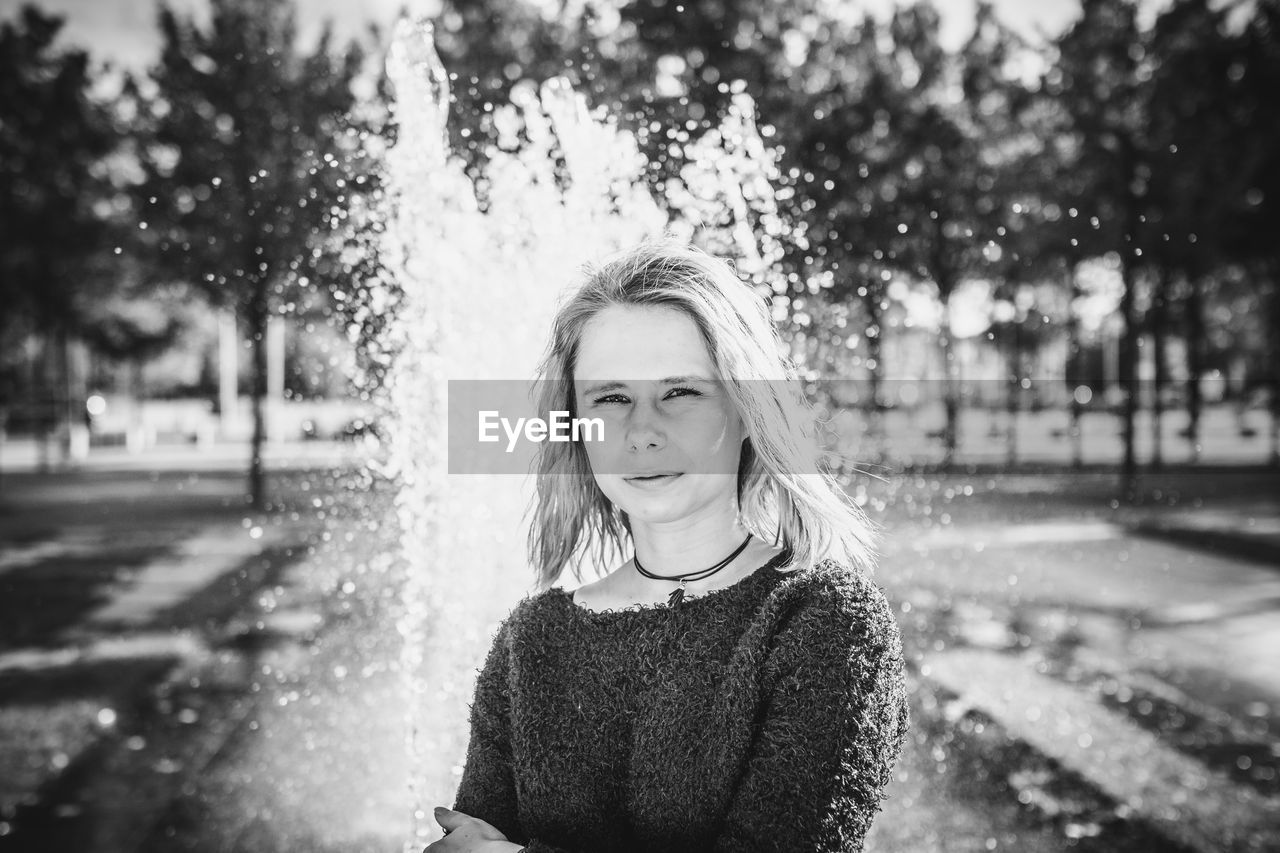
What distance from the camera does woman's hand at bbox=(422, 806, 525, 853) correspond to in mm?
1541

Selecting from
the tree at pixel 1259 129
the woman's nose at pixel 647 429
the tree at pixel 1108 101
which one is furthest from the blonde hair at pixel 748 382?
the tree at pixel 1259 129

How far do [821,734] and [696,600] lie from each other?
1.03ft

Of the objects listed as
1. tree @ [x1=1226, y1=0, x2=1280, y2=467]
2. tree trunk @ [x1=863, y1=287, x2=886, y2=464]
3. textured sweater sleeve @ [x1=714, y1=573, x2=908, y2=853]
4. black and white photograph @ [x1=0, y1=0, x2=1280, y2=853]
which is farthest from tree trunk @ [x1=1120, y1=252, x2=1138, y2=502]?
textured sweater sleeve @ [x1=714, y1=573, x2=908, y2=853]

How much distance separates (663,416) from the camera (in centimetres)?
167

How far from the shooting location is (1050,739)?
5609mm

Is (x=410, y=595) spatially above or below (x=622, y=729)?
below

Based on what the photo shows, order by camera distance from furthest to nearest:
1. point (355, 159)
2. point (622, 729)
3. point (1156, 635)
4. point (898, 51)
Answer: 1. point (898, 51)
2. point (1156, 635)
3. point (355, 159)
4. point (622, 729)

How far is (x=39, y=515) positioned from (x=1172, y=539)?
49.9 feet

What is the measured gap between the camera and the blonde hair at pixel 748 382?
163 cm

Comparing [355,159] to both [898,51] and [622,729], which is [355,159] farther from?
[898,51]

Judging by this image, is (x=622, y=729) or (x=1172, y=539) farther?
(x=1172, y=539)

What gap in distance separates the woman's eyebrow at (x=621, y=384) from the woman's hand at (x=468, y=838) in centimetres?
77

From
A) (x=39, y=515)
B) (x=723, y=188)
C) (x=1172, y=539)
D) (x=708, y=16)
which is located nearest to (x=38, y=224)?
(x=39, y=515)

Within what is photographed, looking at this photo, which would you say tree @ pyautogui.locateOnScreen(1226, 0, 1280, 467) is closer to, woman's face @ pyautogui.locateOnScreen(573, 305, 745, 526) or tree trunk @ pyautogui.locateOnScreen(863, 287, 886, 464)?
tree trunk @ pyautogui.locateOnScreen(863, 287, 886, 464)
